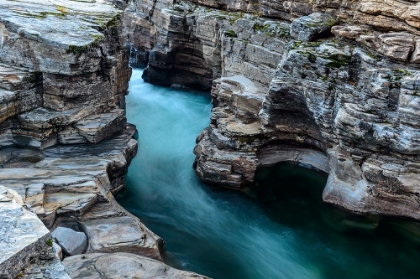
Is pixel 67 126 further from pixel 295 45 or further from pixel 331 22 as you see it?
pixel 331 22

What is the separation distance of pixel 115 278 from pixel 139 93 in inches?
614

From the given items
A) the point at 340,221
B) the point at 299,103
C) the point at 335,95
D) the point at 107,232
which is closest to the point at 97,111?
the point at 107,232

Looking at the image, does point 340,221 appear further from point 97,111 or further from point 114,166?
point 97,111

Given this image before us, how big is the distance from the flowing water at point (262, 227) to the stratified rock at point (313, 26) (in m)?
5.04

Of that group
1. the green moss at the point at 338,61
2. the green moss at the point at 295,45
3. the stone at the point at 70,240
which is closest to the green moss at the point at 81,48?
the stone at the point at 70,240

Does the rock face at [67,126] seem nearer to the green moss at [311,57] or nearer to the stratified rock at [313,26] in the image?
the green moss at [311,57]

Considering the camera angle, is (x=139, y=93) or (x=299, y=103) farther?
(x=139, y=93)

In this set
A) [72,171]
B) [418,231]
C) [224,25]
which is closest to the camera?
[72,171]

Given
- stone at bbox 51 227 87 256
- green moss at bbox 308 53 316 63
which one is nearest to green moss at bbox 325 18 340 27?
green moss at bbox 308 53 316 63

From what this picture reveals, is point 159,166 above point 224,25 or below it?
below

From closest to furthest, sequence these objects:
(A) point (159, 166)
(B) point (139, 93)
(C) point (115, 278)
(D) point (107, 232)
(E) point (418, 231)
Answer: (C) point (115, 278) → (D) point (107, 232) → (E) point (418, 231) → (A) point (159, 166) → (B) point (139, 93)

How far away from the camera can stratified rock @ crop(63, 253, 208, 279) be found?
8.60 metres

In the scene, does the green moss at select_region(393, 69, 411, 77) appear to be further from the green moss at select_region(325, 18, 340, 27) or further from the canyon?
the green moss at select_region(325, 18, 340, 27)

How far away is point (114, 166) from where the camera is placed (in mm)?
13414
